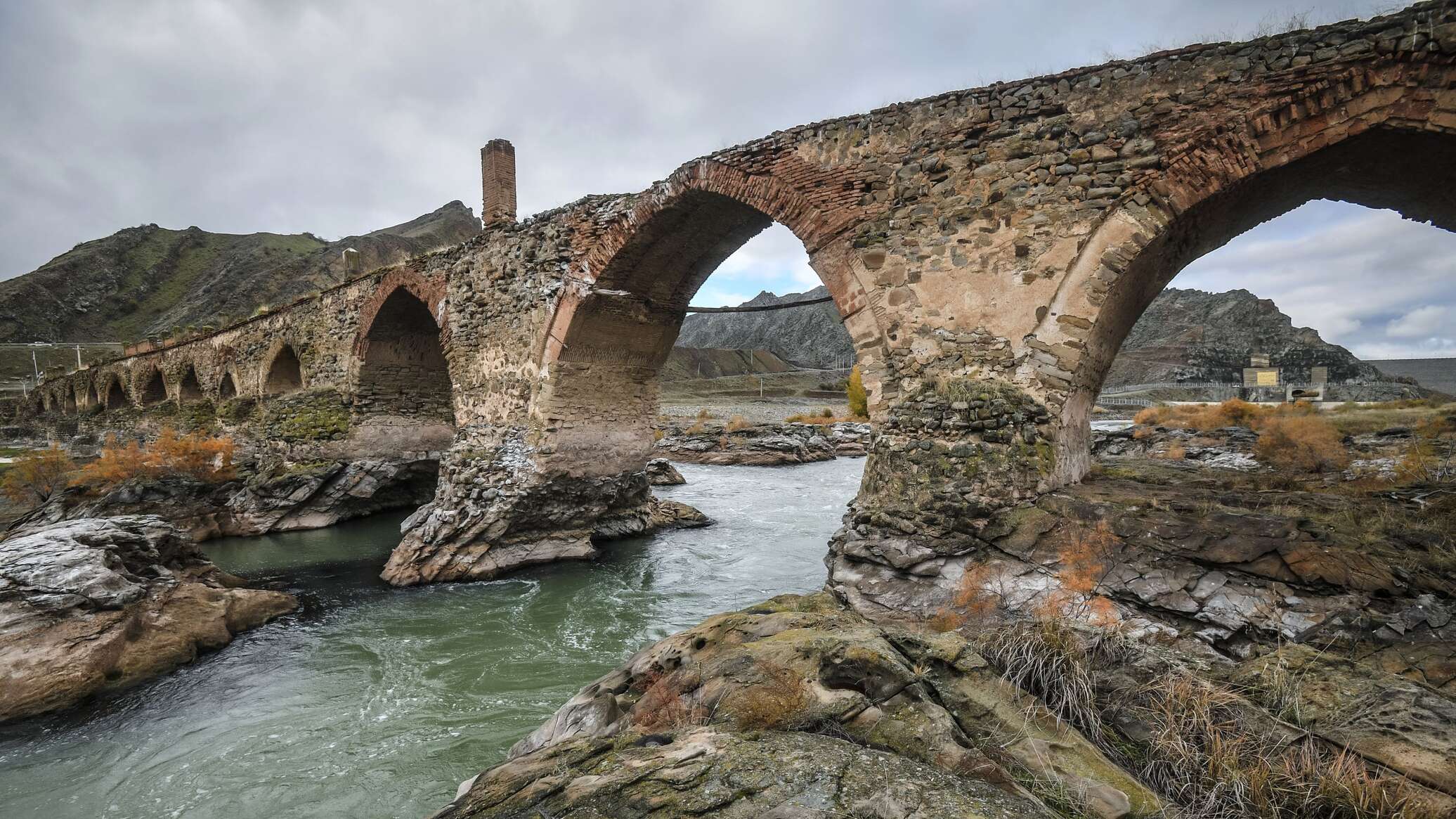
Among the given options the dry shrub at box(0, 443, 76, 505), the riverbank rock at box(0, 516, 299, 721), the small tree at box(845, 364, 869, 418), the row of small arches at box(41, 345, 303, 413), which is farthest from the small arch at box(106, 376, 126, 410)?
the small tree at box(845, 364, 869, 418)

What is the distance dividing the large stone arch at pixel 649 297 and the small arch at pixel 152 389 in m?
18.9

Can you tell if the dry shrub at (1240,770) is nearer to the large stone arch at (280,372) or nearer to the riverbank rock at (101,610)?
the riverbank rock at (101,610)

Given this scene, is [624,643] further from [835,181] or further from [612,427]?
[835,181]

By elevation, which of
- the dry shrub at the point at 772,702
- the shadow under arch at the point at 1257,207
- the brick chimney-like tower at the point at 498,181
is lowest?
the dry shrub at the point at 772,702

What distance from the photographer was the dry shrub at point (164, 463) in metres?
10.8

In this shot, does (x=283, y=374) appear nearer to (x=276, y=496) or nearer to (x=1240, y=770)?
(x=276, y=496)

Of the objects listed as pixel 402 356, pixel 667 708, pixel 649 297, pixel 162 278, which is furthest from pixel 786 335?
pixel 667 708

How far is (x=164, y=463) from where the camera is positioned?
11.6 m

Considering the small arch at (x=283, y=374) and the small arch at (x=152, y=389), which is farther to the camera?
the small arch at (x=152, y=389)

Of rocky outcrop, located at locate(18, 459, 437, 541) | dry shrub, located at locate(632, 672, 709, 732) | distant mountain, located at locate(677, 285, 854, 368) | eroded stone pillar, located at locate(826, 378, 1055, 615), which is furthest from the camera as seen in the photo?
distant mountain, located at locate(677, 285, 854, 368)

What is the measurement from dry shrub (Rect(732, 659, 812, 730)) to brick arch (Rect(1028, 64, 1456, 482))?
3808mm

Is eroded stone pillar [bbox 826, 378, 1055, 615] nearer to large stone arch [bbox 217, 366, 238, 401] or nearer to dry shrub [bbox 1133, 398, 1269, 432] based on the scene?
dry shrub [bbox 1133, 398, 1269, 432]

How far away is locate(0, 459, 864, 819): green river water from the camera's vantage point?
4.10 m

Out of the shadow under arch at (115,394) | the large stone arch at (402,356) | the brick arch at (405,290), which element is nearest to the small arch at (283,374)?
the large stone arch at (402,356)
